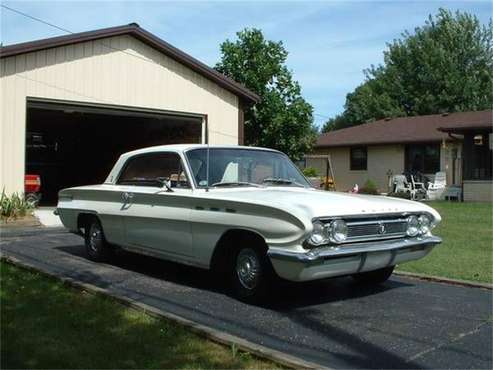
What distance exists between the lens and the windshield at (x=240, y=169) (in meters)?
6.70

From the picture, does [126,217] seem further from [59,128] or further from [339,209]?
[59,128]

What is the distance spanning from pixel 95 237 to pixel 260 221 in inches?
131

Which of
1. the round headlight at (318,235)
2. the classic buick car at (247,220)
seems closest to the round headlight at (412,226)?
the classic buick car at (247,220)

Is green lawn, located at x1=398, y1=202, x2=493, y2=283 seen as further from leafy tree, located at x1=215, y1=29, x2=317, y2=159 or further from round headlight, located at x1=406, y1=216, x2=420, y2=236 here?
leafy tree, located at x1=215, y1=29, x2=317, y2=159

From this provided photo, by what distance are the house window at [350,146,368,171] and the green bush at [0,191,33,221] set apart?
64.9 feet

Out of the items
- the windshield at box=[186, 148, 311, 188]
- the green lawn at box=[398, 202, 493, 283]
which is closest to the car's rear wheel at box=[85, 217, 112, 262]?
the windshield at box=[186, 148, 311, 188]

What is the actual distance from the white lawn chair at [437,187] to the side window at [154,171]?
61.9 ft

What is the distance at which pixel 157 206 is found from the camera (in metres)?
6.95

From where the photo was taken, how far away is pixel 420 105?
43969 mm

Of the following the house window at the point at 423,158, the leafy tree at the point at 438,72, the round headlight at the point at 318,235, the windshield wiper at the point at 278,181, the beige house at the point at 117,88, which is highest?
the leafy tree at the point at 438,72

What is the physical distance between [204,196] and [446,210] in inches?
524

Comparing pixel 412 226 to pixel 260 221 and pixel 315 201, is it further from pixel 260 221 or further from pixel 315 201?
pixel 260 221

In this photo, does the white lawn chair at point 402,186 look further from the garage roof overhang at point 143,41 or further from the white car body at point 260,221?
the white car body at point 260,221

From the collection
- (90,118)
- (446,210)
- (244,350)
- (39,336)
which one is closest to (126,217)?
(39,336)
